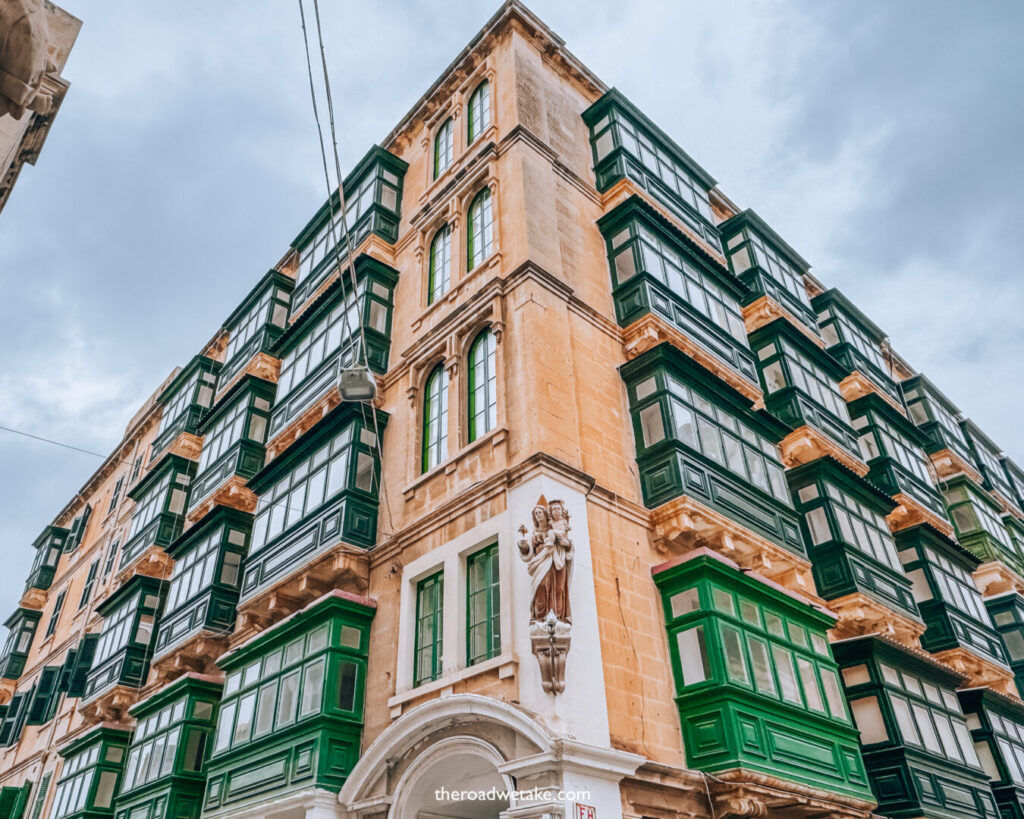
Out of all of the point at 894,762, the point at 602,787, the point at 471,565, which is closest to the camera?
the point at 602,787

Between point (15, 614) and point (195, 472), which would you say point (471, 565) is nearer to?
point (195, 472)

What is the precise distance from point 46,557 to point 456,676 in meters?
37.5

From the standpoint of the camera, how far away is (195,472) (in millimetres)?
29922

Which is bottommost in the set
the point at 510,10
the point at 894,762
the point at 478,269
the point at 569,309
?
the point at 894,762

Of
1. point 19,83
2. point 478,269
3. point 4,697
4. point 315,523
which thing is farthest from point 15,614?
point 19,83

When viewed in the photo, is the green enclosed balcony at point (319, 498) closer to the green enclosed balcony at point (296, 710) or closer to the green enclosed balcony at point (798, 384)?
the green enclosed balcony at point (296, 710)

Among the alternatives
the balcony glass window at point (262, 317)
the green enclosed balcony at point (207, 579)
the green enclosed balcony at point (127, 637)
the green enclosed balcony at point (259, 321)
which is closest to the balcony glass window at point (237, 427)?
the green enclosed balcony at point (259, 321)

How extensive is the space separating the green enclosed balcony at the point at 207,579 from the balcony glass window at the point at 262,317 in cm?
781

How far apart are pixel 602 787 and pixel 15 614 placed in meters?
39.2

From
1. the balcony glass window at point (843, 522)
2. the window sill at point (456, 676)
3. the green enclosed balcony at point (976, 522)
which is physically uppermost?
the green enclosed balcony at point (976, 522)

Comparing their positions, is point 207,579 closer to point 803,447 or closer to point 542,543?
point 542,543

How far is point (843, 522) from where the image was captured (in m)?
20.1

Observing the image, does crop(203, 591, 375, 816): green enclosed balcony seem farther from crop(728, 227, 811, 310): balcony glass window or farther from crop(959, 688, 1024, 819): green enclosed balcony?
crop(728, 227, 811, 310): balcony glass window

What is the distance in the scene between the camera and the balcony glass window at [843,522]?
19.8 meters
